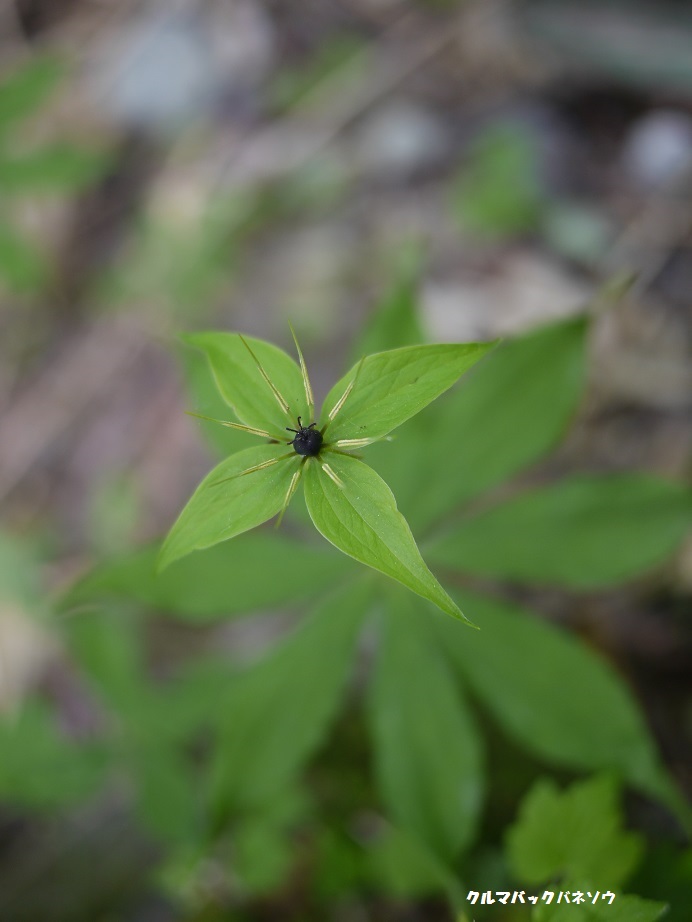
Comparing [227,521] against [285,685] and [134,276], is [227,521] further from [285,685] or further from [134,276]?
[134,276]

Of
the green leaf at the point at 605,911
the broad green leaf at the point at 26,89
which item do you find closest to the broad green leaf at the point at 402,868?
the green leaf at the point at 605,911

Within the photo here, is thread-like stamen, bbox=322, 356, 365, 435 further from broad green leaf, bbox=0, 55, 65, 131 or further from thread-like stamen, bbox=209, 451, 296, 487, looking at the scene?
broad green leaf, bbox=0, 55, 65, 131

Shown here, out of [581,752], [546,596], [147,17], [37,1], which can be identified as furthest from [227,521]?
[37,1]

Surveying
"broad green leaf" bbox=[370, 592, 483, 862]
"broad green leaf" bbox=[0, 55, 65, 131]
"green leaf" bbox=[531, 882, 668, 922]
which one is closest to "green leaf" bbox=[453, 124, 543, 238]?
"broad green leaf" bbox=[0, 55, 65, 131]

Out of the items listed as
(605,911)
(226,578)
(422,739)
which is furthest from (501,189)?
(605,911)

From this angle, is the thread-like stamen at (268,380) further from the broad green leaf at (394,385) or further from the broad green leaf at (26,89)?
the broad green leaf at (26,89)

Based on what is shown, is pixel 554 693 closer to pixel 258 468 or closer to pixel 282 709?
pixel 282 709
